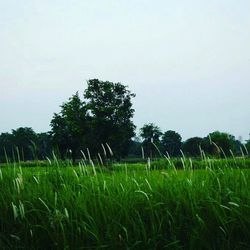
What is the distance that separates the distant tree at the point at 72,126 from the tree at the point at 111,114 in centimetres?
169

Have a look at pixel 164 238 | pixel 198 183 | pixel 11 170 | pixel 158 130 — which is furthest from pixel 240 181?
pixel 158 130

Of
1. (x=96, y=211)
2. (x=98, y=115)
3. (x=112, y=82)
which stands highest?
(x=112, y=82)

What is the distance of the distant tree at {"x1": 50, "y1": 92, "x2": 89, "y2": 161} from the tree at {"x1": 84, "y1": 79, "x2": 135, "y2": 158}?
1691 mm

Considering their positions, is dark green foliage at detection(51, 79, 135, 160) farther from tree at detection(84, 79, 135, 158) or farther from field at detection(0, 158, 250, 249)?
field at detection(0, 158, 250, 249)

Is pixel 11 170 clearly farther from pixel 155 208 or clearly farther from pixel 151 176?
pixel 155 208

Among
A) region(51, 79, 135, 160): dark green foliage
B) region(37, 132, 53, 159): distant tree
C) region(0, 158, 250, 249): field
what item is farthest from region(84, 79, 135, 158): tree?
region(0, 158, 250, 249): field

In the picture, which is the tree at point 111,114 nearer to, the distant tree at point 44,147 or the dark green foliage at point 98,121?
the dark green foliage at point 98,121

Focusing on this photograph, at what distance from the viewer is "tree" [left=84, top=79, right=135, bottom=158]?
7072 centimetres

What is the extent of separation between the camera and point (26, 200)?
6.59 m

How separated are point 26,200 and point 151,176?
6.12 ft

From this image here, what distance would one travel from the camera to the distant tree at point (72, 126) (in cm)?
7394

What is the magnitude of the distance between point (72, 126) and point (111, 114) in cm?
605

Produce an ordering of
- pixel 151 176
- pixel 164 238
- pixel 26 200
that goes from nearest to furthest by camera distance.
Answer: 1. pixel 164 238
2. pixel 26 200
3. pixel 151 176

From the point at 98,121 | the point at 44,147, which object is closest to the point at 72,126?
the point at 98,121
